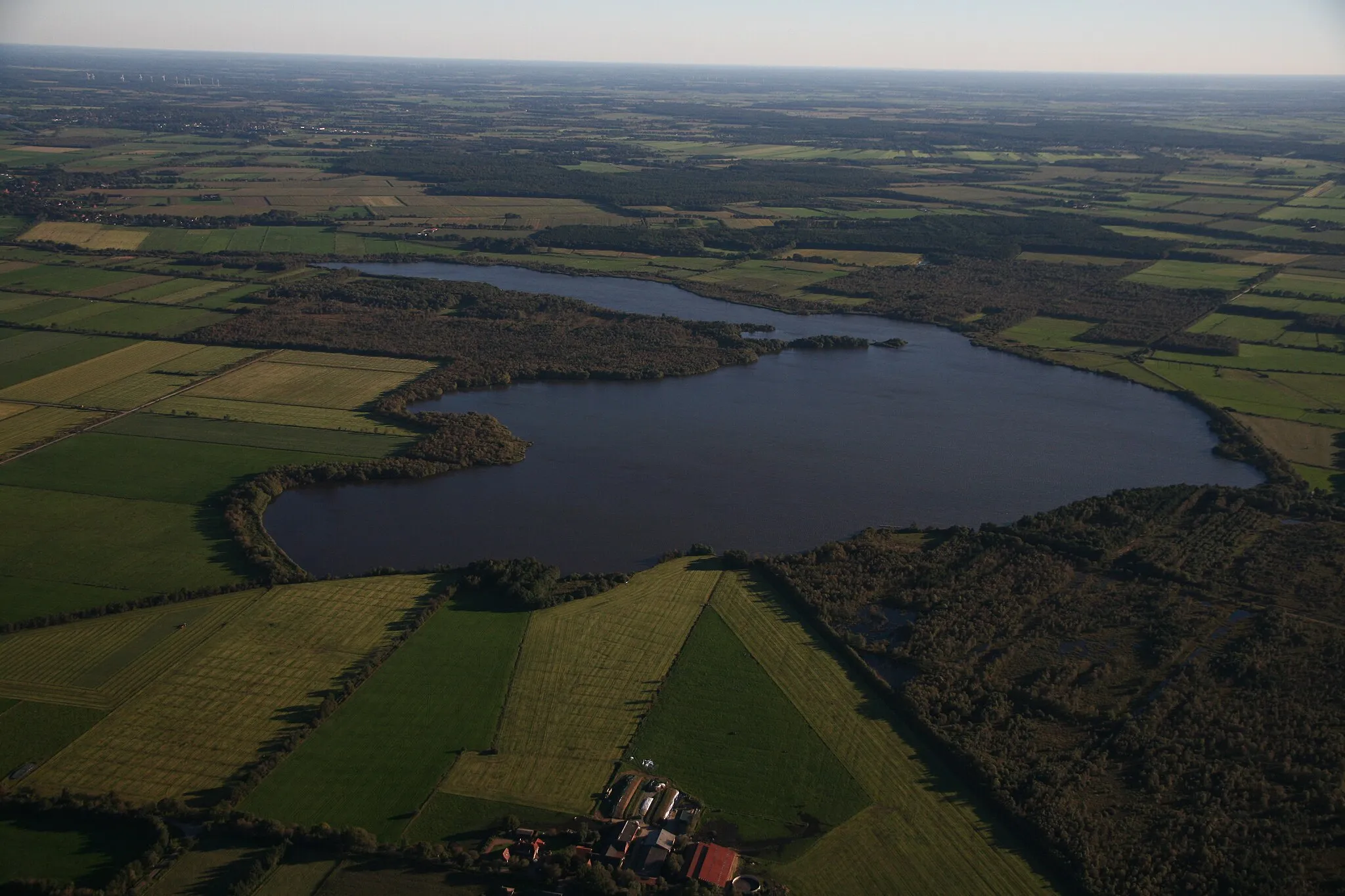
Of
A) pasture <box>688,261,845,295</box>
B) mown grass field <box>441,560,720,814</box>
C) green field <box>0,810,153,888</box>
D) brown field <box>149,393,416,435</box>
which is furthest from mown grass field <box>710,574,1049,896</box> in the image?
pasture <box>688,261,845,295</box>

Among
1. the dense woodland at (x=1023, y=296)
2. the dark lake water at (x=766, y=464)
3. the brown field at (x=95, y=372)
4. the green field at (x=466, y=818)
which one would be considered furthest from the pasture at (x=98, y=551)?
the dense woodland at (x=1023, y=296)

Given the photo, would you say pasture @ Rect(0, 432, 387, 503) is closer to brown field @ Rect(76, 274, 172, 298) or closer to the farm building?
the farm building

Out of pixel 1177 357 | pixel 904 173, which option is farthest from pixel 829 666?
pixel 904 173

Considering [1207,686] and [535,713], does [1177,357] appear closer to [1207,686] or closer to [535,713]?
[1207,686]

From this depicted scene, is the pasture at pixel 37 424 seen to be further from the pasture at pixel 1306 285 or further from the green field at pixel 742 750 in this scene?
the pasture at pixel 1306 285

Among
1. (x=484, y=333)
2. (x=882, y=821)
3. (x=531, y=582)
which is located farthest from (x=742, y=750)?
(x=484, y=333)

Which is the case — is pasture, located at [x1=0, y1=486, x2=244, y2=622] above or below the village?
above
